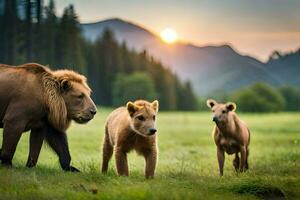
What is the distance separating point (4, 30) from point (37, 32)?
13.7 ft

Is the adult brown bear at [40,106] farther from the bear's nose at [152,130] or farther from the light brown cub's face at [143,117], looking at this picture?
the bear's nose at [152,130]

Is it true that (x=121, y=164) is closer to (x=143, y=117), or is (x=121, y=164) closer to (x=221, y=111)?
(x=143, y=117)

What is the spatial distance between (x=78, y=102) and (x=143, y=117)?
1392 millimetres

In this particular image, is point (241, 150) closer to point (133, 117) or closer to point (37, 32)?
point (133, 117)

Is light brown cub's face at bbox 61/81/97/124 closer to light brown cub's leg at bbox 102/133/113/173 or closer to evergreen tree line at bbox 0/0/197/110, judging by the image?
light brown cub's leg at bbox 102/133/113/173

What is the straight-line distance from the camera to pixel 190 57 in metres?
132

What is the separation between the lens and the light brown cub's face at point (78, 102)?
1213cm

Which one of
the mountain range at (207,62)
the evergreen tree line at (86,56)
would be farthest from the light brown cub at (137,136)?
the mountain range at (207,62)

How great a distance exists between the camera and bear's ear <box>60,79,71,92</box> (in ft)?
40.2

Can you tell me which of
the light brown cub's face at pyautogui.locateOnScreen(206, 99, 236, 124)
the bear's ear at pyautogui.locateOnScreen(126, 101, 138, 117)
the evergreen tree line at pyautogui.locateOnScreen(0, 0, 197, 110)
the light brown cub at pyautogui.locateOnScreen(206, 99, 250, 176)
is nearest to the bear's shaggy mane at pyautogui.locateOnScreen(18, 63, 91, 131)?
the bear's ear at pyautogui.locateOnScreen(126, 101, 138, 117)

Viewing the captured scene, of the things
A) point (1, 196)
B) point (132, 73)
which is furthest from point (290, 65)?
point (1, 196)

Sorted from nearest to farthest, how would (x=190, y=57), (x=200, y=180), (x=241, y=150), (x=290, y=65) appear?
(x=200, y=180) < (x=241, y=150) < (x=290, y=65) < (x=190, y=57)

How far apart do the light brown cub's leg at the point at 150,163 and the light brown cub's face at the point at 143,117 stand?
16.9 inches

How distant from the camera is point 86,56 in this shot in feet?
279
